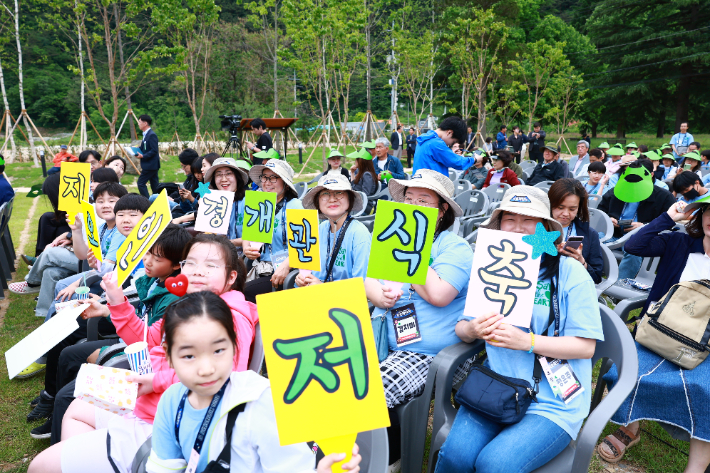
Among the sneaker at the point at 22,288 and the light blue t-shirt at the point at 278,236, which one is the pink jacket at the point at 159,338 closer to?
the light blue t-shirt at the point at 278,236

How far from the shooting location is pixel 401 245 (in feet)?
7.33

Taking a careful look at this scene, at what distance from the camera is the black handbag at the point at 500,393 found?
1979 mm

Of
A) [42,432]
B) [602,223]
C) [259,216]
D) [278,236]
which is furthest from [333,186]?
[602,223]

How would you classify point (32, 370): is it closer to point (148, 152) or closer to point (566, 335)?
point (566, 335)

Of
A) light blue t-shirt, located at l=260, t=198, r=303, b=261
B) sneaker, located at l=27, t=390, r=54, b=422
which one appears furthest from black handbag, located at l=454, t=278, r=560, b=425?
sneaker, located at l=27, t=390, r=54, b=422

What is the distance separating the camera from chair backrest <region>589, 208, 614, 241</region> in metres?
4.54

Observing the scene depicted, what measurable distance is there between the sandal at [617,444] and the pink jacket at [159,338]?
2083mm

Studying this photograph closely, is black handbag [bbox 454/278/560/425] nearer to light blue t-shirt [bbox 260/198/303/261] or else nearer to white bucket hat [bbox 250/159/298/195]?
light blue t-shirt [bbox 260/198/303/261]

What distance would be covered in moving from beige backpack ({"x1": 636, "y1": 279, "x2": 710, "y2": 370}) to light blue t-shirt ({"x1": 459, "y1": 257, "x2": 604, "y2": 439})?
2.06 ft

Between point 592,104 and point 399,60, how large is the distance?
18373 mm

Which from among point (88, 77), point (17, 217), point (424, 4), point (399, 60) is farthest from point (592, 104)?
point (17, 217)

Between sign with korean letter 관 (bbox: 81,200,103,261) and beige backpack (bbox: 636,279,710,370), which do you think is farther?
sign with korean letter 관 (bbox: 81,200,103,261)

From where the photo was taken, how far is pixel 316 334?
1.36 meters

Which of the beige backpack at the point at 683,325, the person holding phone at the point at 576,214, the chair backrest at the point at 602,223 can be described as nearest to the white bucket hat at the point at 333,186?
the person holding phone at the point at 576,214
